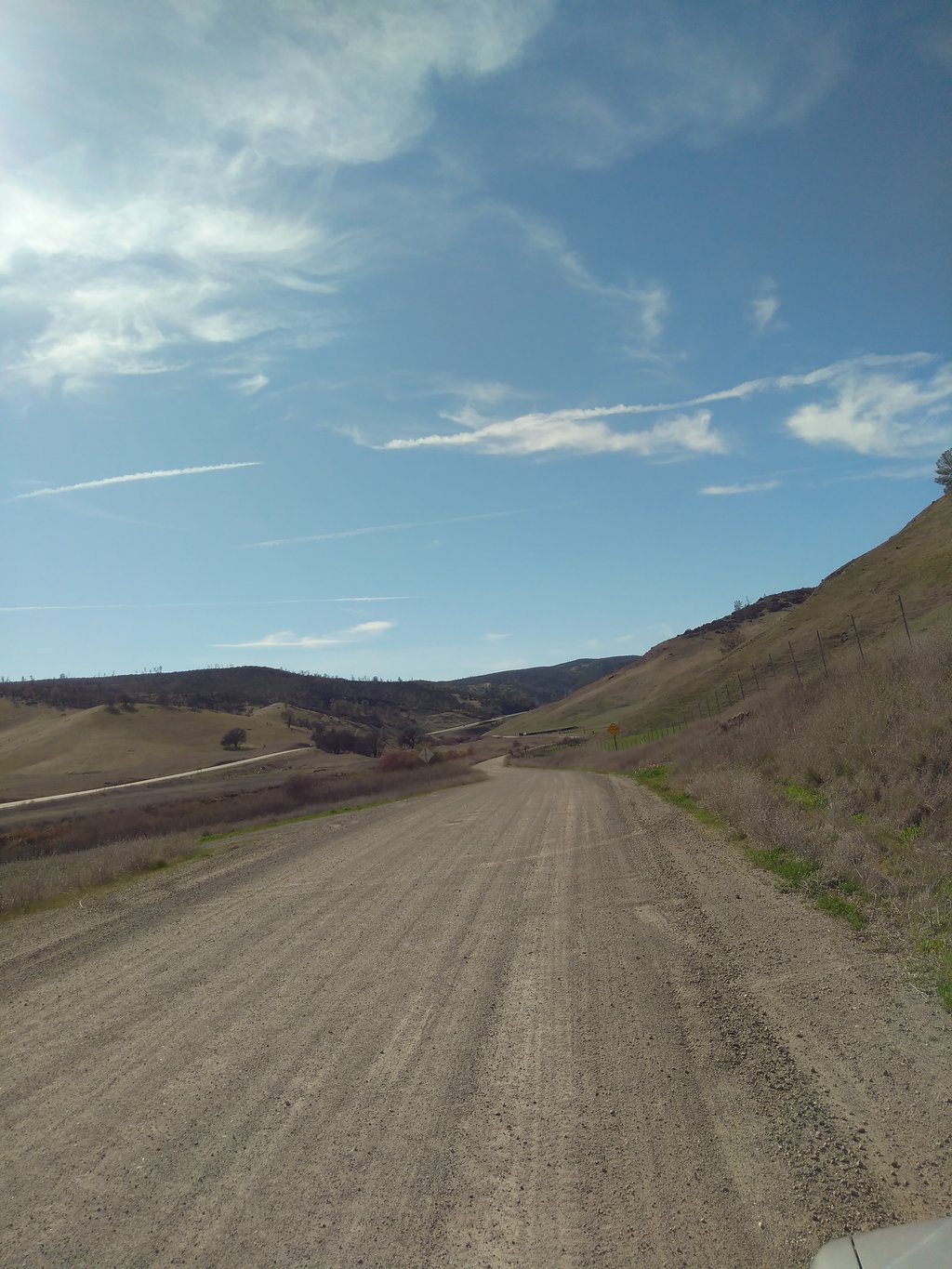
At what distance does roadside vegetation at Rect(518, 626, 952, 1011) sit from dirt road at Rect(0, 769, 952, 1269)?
0.67 meters

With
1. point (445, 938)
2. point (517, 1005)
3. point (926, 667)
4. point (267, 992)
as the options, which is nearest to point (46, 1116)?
point (267, 992)

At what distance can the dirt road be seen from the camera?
154 inches

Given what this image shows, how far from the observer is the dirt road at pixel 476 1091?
392 cm

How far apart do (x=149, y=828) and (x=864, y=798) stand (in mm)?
26968

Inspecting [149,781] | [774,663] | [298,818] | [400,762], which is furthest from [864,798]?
[149,781]

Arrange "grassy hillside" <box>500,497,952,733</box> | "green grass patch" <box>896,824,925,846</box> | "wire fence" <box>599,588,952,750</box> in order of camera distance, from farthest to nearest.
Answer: "grassy hillside" <box>500,497,952,733</box> < "wire fence" <box>599,588,952,750</box> < "green grass patch" <box>896,824,925,846</box>

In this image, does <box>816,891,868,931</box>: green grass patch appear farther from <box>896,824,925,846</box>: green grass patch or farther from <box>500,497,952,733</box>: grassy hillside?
<box>500,497,952,733</box>: grassy hillside

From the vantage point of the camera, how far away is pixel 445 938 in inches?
376

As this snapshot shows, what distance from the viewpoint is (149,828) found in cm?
3253

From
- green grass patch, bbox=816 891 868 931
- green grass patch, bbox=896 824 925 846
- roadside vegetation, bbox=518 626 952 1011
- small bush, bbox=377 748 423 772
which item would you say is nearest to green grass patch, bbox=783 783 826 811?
roadside vegetation, bbox=518 626 952 1011

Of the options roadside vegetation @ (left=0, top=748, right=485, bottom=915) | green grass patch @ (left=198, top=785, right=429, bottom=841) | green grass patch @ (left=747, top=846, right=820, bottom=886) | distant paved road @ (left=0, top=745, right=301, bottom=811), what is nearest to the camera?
green grass patch @ (left=747, top=846, right=820, bottom=886)

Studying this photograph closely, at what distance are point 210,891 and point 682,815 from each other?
10.2m

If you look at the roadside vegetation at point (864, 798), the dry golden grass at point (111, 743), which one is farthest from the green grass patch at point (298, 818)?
the dry golden grass at point (111, 743)

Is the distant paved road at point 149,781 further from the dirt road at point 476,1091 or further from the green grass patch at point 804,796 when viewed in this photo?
the dirt road at point 476,1091
